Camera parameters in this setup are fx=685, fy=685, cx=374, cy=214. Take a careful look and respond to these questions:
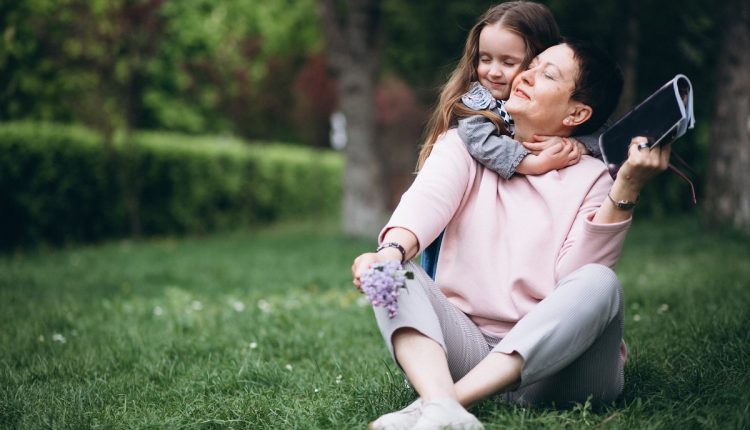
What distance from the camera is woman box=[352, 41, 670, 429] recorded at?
7.30 ft

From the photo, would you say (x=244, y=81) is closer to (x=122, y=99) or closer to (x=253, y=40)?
(x=253, y=40)

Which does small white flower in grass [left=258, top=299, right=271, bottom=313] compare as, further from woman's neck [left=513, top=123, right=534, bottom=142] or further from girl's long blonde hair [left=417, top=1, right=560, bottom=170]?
woman's neck [left=513, top=123, right=534, bottom=142]

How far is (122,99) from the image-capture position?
12.1 meters

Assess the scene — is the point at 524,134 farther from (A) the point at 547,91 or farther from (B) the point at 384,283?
(B) the point at 384,283

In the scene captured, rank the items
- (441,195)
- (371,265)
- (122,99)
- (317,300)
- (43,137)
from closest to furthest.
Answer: (371,265)
(441,195)
(317,300)
(43,137)
(122,99)

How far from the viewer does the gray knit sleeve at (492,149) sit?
2.54 meters

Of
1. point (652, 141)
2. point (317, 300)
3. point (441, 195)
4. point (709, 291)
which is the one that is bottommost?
point (317, 300)

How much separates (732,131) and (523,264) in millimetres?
7197

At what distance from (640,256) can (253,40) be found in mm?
10523

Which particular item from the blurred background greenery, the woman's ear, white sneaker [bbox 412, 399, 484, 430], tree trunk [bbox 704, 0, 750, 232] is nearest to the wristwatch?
the woman's ear

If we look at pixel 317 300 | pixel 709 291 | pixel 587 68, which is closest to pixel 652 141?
pixel 587 68

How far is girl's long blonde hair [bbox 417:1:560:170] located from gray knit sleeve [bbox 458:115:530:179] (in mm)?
196

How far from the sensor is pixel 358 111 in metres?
11.7

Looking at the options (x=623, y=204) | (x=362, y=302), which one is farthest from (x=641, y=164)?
(x=362, y=302)
